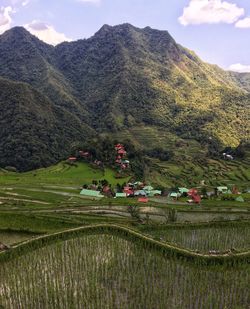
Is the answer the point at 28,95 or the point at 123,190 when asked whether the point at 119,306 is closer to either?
the point at 123,190

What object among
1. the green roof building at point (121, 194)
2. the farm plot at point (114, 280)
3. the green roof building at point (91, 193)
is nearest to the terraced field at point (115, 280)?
the farm plot at point (114, 280)

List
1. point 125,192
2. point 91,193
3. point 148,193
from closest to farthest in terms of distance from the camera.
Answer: point 91,193
point 125,192
point 148,193

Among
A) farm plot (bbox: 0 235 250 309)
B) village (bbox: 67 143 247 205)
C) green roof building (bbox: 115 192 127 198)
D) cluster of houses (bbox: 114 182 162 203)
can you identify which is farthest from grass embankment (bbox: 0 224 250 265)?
green roof building (bbox: 115 192 127 198)

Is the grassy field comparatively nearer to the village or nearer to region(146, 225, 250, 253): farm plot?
region(146, 225, 250, 253): farm plot

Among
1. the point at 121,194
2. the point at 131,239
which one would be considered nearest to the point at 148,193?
the point at 121,194

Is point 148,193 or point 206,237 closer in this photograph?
point 206,237

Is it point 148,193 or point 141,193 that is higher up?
point 141,193

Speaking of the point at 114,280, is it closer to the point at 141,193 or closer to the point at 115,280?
the point at 115,280

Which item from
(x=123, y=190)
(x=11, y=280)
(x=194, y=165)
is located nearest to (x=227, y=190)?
(x=123, y=190)

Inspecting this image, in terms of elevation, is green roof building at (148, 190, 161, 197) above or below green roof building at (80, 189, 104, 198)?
below
